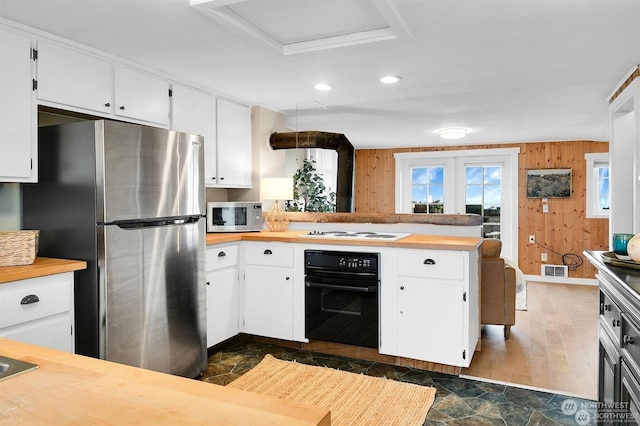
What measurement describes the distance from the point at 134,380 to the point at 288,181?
3487 mm

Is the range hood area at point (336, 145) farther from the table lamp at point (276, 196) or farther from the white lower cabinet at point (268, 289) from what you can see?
the white lower cabinet at point (268, 289)

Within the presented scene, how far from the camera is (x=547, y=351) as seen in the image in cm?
348

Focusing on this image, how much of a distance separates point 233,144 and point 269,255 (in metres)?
1.22

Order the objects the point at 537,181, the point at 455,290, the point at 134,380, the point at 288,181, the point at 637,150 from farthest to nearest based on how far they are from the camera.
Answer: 1. the point at 537,181
2. the point at 288,181
3. the point at 637,150
4. the point at 455,290
5. the point at 134,380

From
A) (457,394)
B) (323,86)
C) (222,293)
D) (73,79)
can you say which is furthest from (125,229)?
(457,394)

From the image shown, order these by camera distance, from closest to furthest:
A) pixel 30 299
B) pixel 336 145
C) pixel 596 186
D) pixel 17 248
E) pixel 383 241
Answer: pixel 30 299
pixel 17 248
pixel 383 241
pixel 336 145
pixel 596 186

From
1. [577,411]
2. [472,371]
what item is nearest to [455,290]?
[472,371]

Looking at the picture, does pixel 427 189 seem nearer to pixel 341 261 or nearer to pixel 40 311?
pixel 341 261

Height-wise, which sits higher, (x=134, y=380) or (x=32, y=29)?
(x=32, y=29)

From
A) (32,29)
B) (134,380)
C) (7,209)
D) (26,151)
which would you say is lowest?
(134,380)

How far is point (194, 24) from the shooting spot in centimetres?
238

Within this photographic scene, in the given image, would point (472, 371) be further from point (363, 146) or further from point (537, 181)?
→ point (363, 146)

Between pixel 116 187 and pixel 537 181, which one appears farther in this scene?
pixel 537 181

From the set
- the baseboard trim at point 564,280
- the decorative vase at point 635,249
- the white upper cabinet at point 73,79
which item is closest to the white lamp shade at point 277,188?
the white upper cabinet at point 73,79
